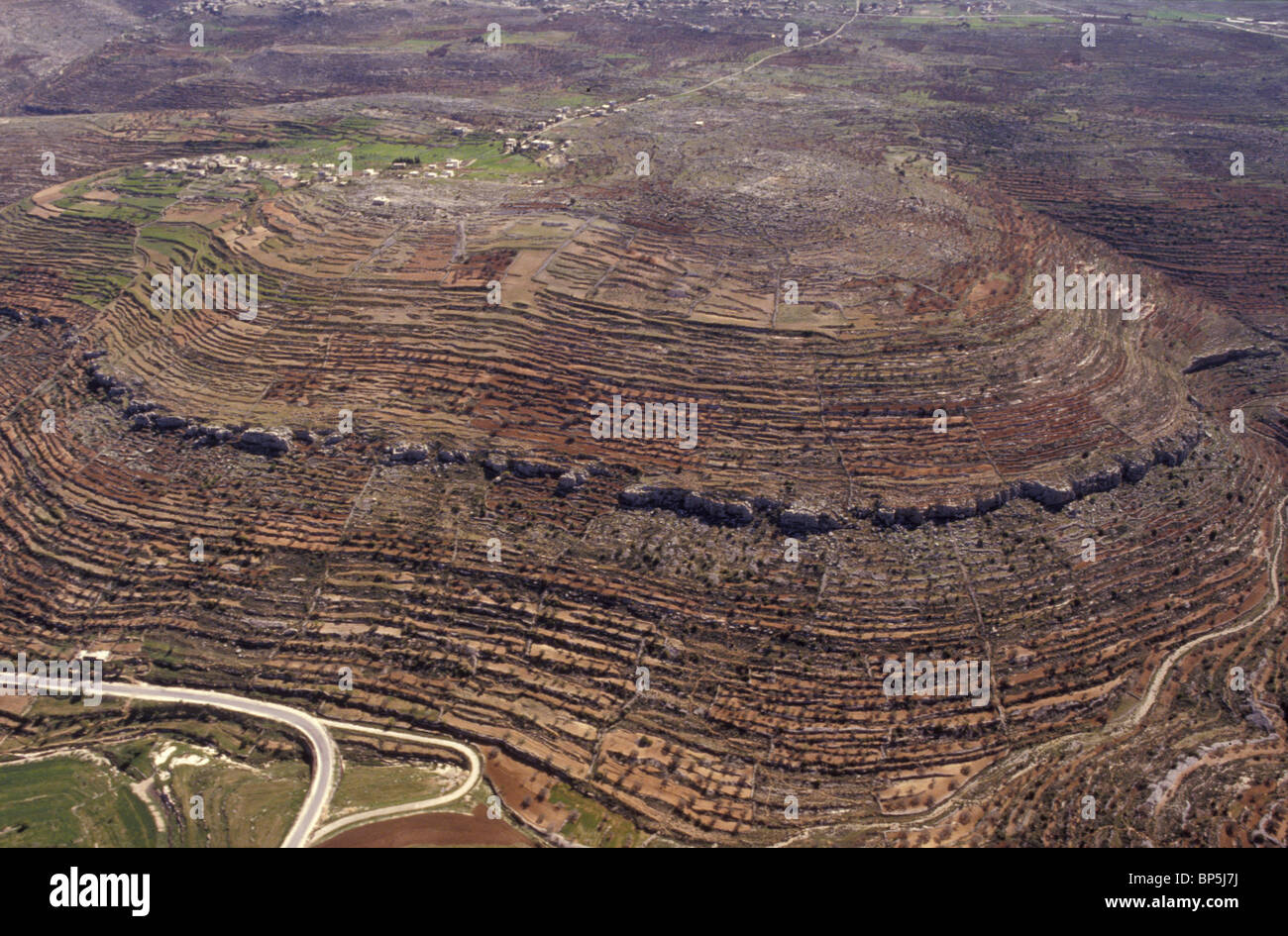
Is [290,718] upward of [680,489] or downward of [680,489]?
downward

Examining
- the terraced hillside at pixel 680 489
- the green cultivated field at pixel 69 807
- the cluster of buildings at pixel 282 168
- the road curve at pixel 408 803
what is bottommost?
the green cultivated field at pixel 69 807

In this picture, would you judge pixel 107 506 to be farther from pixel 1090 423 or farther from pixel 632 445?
pixel 1090 423

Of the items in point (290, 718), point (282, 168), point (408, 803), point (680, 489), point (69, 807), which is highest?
point (282, 168)

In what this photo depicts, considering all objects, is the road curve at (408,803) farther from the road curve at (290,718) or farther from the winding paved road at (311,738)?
the road curve at (290,718)

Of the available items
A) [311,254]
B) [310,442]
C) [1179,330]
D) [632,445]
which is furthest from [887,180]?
[310,442]

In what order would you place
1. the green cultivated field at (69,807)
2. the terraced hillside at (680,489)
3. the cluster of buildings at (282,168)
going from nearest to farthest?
the green cultivated field at (69,807), the terraced hillside at (680,489), the cluster of buildings at (282,168)

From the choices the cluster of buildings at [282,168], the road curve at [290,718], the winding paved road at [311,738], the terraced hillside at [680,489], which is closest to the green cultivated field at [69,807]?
the road curve at [290,718]

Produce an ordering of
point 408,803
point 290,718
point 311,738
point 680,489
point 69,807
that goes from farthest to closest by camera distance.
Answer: point 680,489 → point 290,718 → point 311,738 → point 69,807 → point 408,803

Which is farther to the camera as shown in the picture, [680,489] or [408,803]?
[680,489]

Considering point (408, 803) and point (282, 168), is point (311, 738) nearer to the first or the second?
point (408, 803)

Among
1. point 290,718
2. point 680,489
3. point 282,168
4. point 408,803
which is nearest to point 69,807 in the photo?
point 290,718
